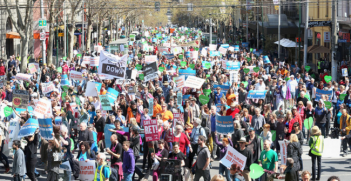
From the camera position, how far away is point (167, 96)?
60.6 ft

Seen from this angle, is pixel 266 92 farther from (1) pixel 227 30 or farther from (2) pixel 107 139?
(1) pixel 227 30

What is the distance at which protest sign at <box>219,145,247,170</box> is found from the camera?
10.3 meters

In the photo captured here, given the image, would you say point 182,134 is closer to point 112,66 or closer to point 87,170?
point 87,170

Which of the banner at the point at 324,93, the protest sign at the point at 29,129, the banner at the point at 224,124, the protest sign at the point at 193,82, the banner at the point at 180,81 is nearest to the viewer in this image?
the protest sign at the point at 29,129

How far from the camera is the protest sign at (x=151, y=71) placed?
2034 centimetres

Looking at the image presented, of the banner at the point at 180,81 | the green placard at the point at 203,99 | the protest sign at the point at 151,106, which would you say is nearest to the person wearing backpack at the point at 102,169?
the protest sign at the point at 151,106

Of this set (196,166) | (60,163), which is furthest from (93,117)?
(196,166)

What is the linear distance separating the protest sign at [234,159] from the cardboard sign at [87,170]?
2.46 m

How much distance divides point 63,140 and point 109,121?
2.34 m

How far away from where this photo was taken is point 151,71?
2047 centimetres

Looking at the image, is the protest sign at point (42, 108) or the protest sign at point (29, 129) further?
the protest sign at point (42, 108)

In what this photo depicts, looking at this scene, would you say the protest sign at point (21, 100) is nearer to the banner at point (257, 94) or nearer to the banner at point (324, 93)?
the banner at point (257, 94)

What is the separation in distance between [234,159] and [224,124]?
2.65 metres

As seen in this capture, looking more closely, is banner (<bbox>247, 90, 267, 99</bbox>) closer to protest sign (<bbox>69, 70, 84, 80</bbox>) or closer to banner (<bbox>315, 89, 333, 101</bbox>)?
banner (<bbox>315, 89, 333, 101</bbox>)
